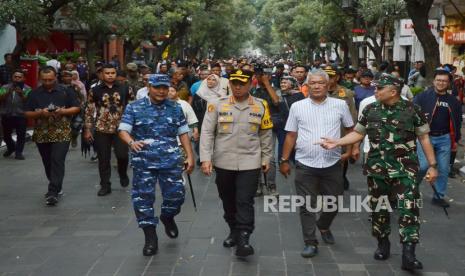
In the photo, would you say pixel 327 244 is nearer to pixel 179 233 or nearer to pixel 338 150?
pixel 338 150

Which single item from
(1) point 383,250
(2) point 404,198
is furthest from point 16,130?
Result: (2) point 404,198

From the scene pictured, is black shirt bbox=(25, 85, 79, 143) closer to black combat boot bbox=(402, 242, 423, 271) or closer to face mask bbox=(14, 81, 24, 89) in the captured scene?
face mask bbox=(14, 81, 24, 89)

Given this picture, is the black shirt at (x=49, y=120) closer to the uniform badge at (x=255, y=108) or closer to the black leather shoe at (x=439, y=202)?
the uniform badge at (x=255, y=108)

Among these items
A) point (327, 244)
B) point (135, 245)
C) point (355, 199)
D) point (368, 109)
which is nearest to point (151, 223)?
point (135, 245)

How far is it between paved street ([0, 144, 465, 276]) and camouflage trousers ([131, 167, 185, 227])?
1.21 feet

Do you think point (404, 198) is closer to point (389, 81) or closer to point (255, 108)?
point (389, 81)

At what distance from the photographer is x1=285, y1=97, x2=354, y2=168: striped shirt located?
6.21m

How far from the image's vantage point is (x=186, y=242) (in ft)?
22.1

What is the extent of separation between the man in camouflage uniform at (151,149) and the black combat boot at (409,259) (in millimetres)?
2032

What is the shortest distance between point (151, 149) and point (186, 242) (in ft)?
3.55

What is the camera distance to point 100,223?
300 inches

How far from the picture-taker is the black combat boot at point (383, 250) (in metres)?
6.14

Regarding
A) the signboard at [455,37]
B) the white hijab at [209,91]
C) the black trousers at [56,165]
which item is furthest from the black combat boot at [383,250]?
the signboard at [455,37]

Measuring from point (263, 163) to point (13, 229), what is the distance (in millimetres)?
2998
